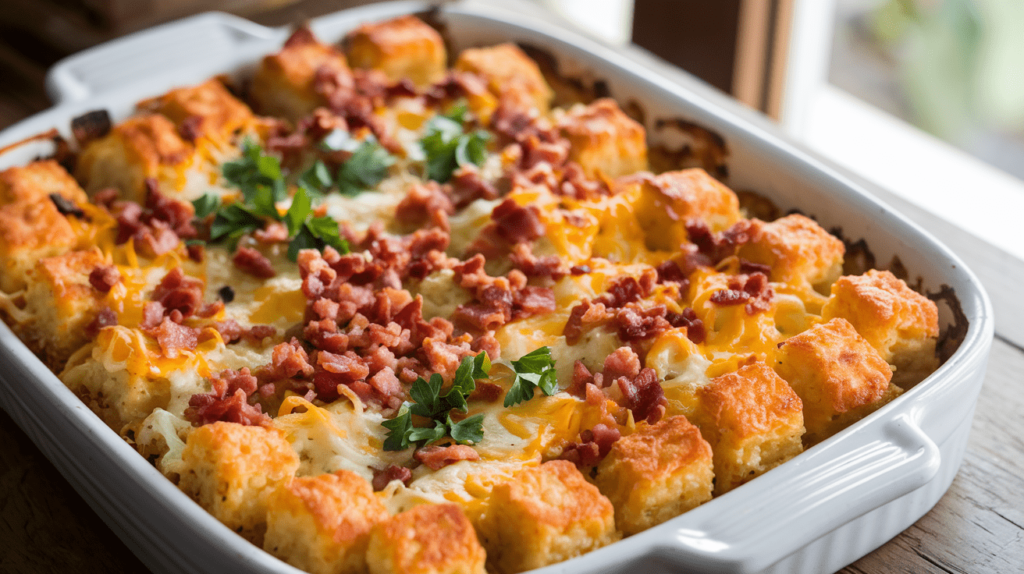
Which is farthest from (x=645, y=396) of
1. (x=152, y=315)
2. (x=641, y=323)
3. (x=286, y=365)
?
(x=152, y=315)

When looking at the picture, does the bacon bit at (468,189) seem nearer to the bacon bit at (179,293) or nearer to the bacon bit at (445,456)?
the bacon bit at (179,293)

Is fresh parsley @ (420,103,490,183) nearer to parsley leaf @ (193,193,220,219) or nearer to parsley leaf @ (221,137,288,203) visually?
parsley leaf @ (221,137,288,203)

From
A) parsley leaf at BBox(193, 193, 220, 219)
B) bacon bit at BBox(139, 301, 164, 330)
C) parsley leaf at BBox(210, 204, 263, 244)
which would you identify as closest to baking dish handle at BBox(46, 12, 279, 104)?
parsley leaf at BBox(193, 193, 220, 219)

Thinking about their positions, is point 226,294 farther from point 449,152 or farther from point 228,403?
point 449,152

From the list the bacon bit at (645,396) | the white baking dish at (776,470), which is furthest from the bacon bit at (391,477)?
the bacon bit at (645,396)

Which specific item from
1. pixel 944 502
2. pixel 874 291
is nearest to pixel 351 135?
pixel 874 291

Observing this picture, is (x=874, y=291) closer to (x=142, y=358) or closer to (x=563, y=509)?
(x=563, y=509)
